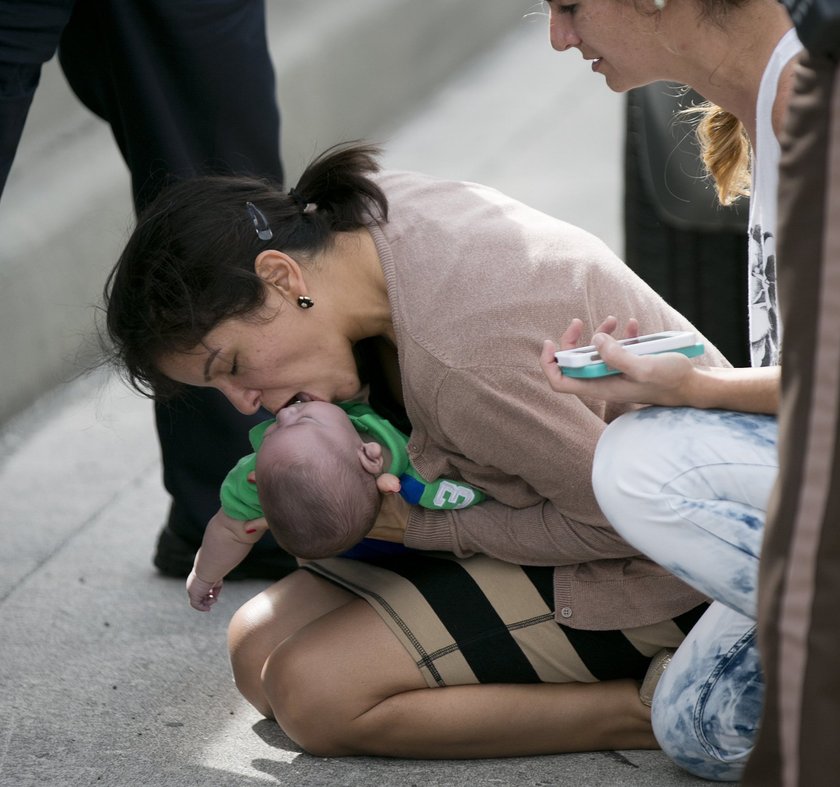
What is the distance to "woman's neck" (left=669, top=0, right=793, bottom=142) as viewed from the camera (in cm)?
197

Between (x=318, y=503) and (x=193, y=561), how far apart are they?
908 millimetres

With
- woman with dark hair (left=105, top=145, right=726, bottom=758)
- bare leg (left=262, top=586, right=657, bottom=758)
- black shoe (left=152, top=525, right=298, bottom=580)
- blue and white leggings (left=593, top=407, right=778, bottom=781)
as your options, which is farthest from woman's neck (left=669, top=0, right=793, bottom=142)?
Answer: black shoe (left=152, top=525, right=298, bottom=580)

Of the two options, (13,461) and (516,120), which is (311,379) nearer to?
(13,461)

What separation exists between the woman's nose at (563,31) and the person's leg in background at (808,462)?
78cm

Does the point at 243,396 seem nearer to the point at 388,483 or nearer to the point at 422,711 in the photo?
the point at 388,483

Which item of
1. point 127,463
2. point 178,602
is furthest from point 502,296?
point 127,463

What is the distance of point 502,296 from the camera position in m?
2.09

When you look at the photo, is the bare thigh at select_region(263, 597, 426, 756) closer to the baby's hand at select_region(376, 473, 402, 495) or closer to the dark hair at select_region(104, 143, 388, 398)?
the baby's hand at select_region(376, 473, 402, 495)

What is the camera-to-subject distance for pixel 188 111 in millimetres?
2711

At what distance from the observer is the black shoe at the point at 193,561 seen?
2.84 m

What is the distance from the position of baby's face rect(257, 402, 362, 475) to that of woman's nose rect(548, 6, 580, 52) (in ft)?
2.20

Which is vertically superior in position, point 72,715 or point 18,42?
point 18,42

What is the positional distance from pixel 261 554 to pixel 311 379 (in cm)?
70

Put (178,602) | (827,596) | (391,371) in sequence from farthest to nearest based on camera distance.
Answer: (178,602) < (391,371) < (827,596)
